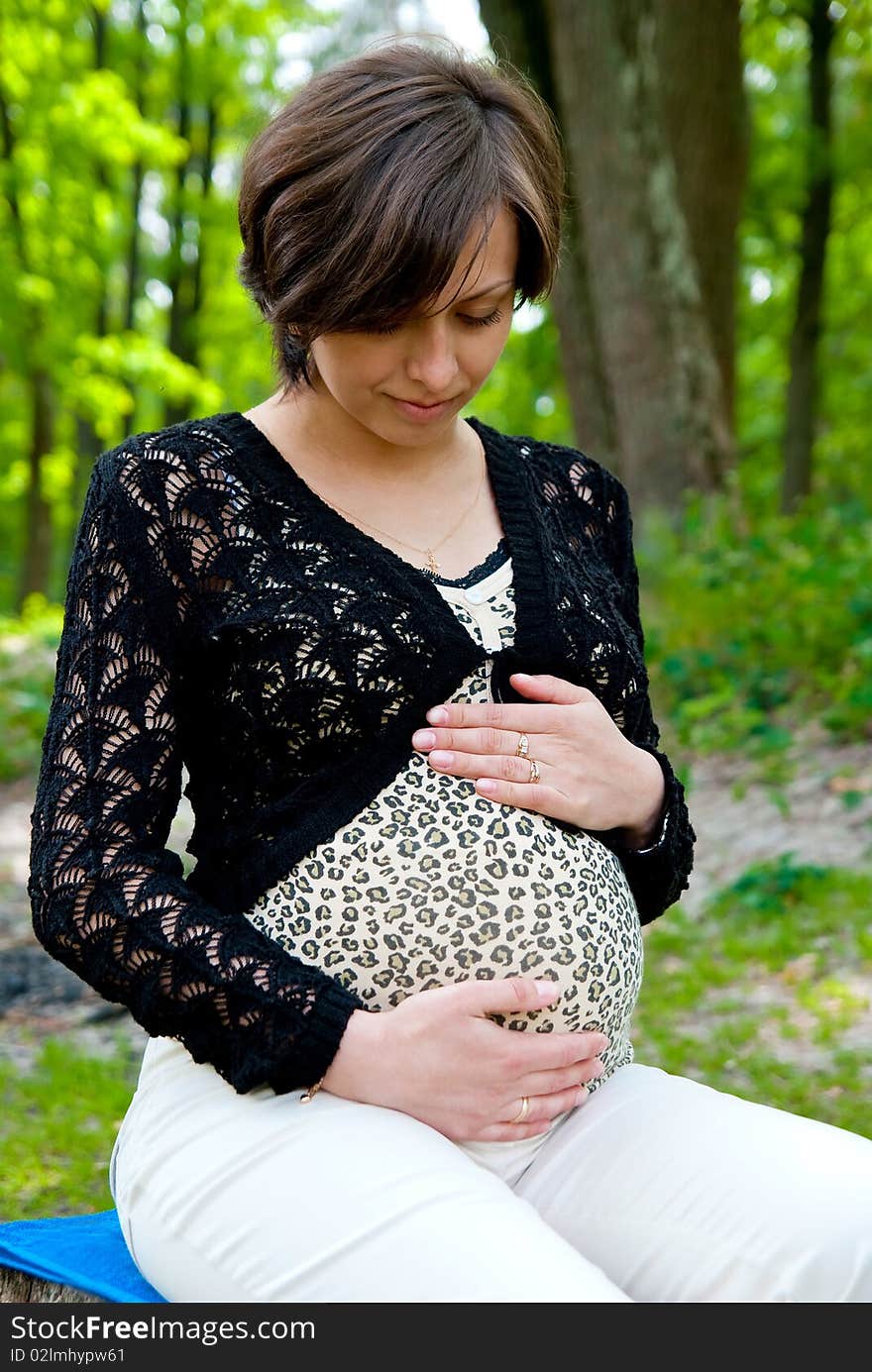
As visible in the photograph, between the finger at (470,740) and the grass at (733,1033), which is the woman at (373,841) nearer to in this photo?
the finger at (470,740)

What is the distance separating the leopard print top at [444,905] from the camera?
1722 millimetres

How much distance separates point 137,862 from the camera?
1.72 m

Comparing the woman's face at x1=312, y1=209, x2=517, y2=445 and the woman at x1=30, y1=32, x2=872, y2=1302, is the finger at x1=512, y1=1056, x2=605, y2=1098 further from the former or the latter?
the woman's face at x1=312, y1=209, x2=517, y2=445

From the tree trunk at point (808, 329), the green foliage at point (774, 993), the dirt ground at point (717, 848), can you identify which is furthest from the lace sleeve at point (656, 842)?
the tree trunk at point (808, 329)

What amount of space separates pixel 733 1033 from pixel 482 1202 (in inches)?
94.1

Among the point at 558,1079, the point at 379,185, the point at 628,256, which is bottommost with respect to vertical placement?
the point at 558,1079

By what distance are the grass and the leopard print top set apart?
1676 mm

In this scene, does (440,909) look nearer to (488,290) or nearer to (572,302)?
(488,290)

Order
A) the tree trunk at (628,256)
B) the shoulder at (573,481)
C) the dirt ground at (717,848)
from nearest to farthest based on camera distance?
the shoulder at (573,481) → the dirt ground at (717,848) → the tree trunk at (628,256)

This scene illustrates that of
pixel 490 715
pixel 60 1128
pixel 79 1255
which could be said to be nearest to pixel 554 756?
pixel 490 715

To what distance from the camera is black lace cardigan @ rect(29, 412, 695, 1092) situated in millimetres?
1668

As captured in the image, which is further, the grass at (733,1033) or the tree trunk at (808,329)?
the tree trunk at (808,329)

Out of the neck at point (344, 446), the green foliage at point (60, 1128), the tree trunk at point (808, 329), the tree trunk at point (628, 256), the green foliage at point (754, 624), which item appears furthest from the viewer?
the tree trunk at point (808, 329)

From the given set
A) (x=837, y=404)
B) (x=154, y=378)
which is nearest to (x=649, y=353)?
(x=154, y=378)
